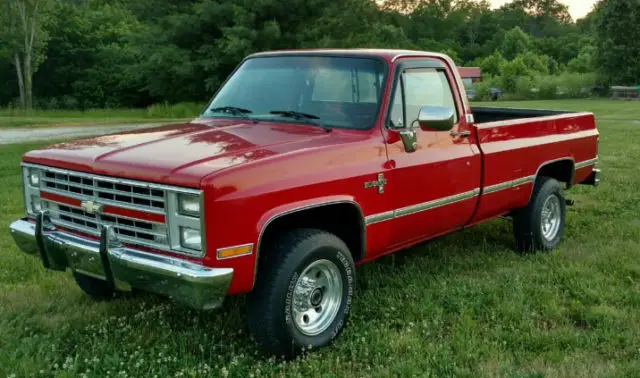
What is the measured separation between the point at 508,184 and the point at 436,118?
1579 mm

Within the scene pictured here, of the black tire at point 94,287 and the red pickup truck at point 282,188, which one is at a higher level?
the red pickup truck at point 282,188

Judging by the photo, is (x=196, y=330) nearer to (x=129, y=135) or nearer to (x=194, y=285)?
(x=194, y=285)

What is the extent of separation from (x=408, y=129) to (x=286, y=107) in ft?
2.96

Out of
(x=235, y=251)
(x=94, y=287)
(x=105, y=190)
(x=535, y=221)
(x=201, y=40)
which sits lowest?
(x=94, y=287)

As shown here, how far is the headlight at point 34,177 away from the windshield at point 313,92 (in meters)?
1.44

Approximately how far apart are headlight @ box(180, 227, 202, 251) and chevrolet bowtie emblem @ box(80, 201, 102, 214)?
0.62m

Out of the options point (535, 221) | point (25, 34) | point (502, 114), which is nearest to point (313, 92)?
point (535, 221)

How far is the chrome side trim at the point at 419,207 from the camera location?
4434mm

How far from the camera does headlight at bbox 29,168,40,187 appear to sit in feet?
14.1

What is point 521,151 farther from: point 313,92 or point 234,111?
point 234,111

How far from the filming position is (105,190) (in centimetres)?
382

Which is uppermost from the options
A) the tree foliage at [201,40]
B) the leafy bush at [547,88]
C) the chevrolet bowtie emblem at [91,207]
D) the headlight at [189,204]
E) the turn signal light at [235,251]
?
the tree foliage at [201,40]

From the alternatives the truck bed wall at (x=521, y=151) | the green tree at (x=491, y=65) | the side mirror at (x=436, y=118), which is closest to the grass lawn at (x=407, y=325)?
the truck bed wall at (x=521, y=151)

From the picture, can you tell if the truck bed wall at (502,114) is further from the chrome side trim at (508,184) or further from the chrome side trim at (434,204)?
the chrome side trim at (434,204)
